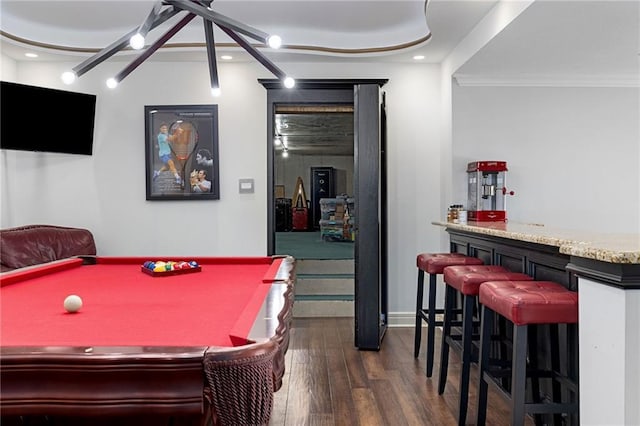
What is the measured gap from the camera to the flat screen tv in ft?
13.5

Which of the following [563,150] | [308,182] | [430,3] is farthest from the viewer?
[308,182]

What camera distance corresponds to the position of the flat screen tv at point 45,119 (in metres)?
4.10

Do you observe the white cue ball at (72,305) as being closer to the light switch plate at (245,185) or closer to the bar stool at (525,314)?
the bar stool at (525,314)

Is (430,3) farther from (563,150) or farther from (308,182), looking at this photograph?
(308,182)

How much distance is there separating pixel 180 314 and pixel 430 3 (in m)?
2.69

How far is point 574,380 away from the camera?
2203 millimetres

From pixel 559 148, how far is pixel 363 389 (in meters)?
3.00

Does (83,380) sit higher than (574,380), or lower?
higher

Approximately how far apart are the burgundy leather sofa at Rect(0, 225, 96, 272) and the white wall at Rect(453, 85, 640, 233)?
3507 millimetres

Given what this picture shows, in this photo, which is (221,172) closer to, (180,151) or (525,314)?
(180,151)

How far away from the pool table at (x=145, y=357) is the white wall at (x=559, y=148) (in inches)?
124

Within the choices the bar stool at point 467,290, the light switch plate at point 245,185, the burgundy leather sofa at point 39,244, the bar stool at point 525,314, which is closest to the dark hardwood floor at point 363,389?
the bar stool at point 467,290

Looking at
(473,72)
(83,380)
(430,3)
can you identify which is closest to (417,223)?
(473,72)

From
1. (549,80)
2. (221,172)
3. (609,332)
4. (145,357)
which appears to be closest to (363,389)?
(609,332)
